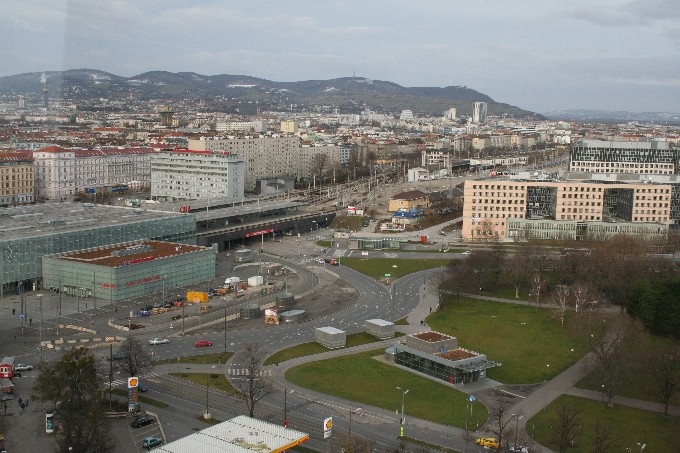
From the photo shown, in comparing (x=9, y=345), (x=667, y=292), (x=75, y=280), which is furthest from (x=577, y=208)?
(x=9, y=345)

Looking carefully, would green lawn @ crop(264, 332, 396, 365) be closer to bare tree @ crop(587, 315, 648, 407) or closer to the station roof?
the station roof

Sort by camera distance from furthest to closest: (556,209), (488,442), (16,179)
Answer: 1. (16,179)
2. (556,209)
3. (488,442)

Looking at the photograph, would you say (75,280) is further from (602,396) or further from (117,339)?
(602,396)

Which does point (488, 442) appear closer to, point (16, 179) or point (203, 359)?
point (203, 359)

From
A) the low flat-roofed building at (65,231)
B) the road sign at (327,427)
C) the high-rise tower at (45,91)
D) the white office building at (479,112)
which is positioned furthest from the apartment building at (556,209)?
the white office building at (479,112)

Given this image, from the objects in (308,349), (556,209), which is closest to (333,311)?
(308,349)

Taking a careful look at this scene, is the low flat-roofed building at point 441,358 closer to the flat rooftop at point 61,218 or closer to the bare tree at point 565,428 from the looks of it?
the bare tree at point 565,428
